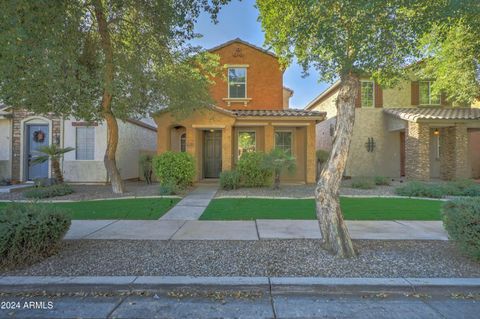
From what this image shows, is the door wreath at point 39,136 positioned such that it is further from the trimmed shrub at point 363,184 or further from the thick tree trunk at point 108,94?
the trimmed shrub at point 363,184

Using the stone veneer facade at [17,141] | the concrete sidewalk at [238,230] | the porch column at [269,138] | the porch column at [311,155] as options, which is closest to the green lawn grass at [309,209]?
the concrete sidewalk at [238,230]

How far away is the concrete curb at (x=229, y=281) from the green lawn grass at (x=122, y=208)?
10.4 ft

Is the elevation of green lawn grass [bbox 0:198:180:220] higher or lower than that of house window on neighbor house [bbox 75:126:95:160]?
lower

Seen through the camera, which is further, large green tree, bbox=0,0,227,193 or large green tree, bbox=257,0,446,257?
large green tree, bbox=0,0,227,193

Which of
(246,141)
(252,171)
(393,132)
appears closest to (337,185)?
(252,171)

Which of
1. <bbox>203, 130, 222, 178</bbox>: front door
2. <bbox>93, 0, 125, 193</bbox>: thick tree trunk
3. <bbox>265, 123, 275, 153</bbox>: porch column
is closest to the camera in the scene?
<bbox>93, 0, 125, 193</bbox>: thick tree trunk

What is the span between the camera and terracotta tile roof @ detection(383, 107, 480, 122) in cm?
1386

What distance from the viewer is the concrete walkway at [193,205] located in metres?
7.24

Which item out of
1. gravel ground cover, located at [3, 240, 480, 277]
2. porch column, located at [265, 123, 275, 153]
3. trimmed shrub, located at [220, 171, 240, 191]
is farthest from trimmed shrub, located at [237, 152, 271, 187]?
gravel ground cover, located at [3, 240, 480, 277]

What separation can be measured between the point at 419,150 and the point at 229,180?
10.0 metres

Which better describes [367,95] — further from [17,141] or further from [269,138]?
[17,141]

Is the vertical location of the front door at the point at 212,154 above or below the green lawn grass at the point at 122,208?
above

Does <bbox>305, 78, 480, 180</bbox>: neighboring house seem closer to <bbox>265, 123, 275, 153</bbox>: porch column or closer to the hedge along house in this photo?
the hedge along house

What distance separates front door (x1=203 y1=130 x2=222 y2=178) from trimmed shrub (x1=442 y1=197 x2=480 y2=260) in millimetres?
11307
